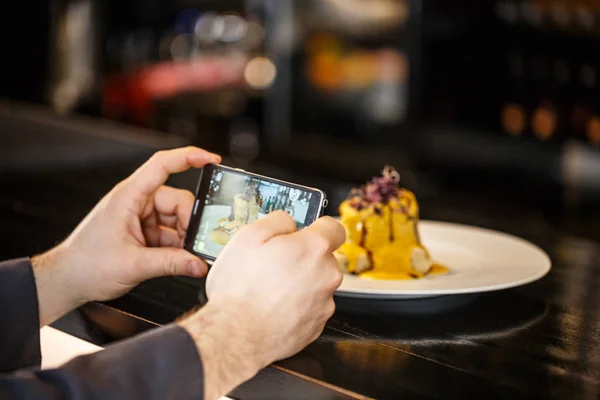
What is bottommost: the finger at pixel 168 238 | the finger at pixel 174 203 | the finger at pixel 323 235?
the finger at pixel 168 238

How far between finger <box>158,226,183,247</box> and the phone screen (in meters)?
0.12

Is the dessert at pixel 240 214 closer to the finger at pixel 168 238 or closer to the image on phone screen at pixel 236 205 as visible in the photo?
the image on phone screen at pixel 236 205

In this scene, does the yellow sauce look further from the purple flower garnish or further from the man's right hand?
the man's right hand

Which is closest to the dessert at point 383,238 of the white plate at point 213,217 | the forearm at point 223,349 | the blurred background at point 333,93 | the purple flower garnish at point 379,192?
the purple flower garnish at point 379,192

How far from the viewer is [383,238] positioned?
1424 millimetres

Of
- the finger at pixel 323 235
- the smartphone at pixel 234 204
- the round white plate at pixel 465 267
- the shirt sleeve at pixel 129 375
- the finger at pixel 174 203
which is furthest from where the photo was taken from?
the finger at pixel 174 203

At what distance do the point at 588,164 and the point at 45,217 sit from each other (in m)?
2.05

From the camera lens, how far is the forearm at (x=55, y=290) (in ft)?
4.09

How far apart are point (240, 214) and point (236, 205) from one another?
0.6 inches

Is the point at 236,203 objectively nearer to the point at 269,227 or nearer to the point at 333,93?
the point at 269,227

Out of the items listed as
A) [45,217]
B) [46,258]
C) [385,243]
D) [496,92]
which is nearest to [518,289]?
[385,243]

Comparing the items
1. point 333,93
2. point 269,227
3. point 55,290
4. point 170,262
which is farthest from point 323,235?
point 333,93

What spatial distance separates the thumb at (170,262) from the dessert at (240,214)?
54mm

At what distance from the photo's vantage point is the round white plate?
1.25 m
